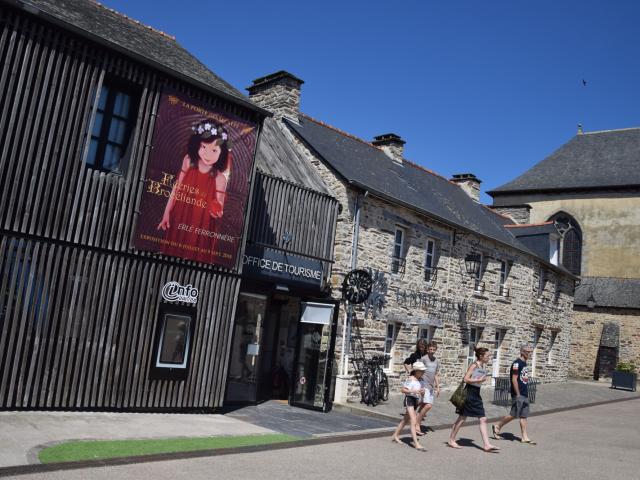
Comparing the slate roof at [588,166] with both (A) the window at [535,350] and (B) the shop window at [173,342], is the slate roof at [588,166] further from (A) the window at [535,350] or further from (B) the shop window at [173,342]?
(B) the shop window at [173,342]

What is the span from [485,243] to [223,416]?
1252 centimetres

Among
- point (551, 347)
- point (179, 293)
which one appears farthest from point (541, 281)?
point (179, 293)

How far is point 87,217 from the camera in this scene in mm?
9914

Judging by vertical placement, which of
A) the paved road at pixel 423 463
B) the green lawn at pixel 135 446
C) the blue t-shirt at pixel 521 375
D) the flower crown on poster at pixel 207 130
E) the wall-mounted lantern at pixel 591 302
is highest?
the flower crown on poster at pixel 207 130

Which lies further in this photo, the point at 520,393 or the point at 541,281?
the point at 541,281

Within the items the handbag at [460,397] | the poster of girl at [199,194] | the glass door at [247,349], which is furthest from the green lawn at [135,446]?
the glass door at [247,349]

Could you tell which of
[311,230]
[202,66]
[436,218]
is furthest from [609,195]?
[202,66]

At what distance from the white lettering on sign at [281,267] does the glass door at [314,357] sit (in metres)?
0.74

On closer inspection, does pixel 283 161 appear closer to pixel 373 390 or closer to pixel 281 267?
pixel 281 267

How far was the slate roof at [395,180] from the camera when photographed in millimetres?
16406

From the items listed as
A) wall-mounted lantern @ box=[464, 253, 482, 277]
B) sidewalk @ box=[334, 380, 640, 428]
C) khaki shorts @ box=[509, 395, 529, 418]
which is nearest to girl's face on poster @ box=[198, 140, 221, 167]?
sidewalk @ box=[334, 380, 640, 428]

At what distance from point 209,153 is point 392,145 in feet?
36.2

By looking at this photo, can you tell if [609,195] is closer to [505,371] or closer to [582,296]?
[582,296]

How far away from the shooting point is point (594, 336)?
30312 millimetres
